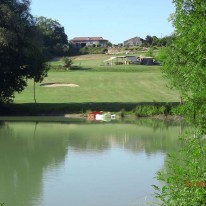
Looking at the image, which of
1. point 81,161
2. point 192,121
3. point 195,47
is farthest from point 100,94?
point 195,47

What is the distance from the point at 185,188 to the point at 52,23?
133782 mm

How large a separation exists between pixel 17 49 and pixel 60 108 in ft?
21.9

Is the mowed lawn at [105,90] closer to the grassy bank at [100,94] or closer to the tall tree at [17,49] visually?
the grassy bank at [100,94]

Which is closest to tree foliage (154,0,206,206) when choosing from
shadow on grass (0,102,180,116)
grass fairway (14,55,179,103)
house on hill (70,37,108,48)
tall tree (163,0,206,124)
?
tall tree (163,0,206,124)

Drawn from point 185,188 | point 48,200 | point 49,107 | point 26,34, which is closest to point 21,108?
point 49,107

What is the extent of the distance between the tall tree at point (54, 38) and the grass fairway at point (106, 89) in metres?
24.8

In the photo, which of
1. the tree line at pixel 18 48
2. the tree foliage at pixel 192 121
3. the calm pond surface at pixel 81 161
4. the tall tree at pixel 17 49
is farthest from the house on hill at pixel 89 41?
the tree foliage at pixel 192 121

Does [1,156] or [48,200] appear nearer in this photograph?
[48,200]

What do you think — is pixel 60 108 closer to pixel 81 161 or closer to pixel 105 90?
pixel 105 90

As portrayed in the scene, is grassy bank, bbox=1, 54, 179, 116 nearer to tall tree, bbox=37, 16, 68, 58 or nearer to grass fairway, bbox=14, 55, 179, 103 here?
grass fairway, bbox=14, 55, 179, 103

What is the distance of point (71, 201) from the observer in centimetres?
1523

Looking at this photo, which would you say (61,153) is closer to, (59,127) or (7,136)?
(7,136)

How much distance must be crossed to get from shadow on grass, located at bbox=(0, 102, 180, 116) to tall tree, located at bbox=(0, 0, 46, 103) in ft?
3.67

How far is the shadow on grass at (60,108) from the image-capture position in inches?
1693
